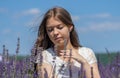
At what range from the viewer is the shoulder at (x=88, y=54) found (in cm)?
359

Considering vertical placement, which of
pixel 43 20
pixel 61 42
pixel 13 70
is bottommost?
pixel 13 70

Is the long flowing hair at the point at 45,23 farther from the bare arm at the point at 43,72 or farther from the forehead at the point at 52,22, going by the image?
the bare arm at the point at 43,72

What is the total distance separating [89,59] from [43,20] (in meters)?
0.48

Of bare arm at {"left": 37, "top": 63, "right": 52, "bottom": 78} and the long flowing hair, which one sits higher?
the long flowing hair

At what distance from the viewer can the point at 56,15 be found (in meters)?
3.58

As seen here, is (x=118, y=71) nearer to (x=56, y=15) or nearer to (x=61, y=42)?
(x=61, y=42)

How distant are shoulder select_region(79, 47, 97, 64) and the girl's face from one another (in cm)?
22

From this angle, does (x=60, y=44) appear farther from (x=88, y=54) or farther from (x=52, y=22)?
(x=88, y=54)

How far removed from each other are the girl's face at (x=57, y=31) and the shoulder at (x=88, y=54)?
0.22 meters

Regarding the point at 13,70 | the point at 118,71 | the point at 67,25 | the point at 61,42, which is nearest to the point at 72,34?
the point at 67,25

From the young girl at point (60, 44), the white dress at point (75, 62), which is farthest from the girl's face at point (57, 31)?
the white dress at point (75, 62)

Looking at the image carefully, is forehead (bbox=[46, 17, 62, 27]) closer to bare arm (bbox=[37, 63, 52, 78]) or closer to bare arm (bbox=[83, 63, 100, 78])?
bare arm (bbox=[37, 63, 52, 78])

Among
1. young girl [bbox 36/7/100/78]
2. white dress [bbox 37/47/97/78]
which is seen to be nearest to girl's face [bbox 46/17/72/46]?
young girl [bbox 36/7/100/78]

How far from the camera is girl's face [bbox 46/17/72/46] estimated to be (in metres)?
3.21
